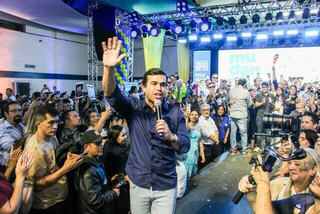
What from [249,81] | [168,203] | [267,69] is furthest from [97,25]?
[168,203]

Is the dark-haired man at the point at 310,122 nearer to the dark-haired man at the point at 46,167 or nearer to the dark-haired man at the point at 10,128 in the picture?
the dark-haired man at the point at 46,167

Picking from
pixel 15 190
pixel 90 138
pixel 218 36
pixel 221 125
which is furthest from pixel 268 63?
pixel 15 190

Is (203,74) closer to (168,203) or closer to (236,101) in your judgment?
(236,101)

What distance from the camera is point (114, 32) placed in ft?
29.9

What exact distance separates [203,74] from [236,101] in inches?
323

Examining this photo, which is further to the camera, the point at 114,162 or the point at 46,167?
the point at 114,162

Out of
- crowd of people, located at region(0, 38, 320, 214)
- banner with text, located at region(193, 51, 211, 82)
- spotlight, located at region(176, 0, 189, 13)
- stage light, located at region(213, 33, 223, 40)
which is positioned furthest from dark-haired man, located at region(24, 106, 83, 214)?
banner with text, located at region(193, 51, 211, 82)

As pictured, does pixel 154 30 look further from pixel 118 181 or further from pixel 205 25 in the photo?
pixel 118 181

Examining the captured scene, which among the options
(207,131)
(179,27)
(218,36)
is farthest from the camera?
(218,36)

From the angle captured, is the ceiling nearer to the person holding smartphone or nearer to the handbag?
the person holding smartphone

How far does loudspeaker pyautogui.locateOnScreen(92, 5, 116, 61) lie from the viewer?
28.9ft

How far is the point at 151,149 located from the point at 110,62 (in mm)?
621

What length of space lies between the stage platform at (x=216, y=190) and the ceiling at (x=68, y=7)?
17.7 ft

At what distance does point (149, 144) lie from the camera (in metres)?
1.71
